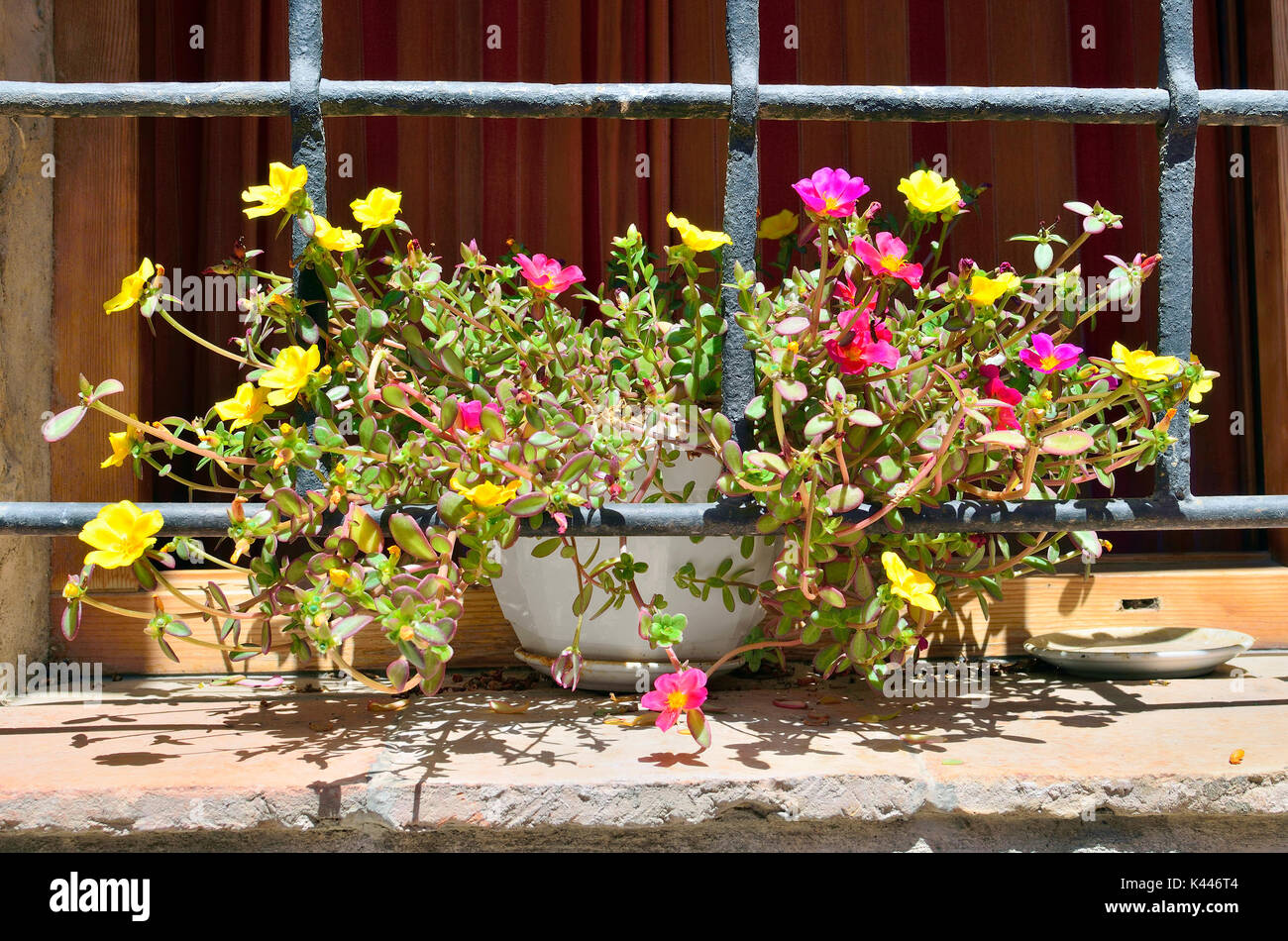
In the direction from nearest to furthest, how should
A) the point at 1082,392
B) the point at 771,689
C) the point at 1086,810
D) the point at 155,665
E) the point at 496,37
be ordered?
the point at 1086,810 → the point at 1082,392 → the point at 771,689 → the point at 155,665 → the point at 496,37

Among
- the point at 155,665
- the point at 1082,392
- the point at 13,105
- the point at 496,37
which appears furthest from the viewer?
the point at 496,37

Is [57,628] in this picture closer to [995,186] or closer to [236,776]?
[236,776]

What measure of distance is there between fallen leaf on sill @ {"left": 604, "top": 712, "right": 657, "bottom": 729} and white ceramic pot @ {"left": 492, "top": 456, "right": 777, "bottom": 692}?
8cm

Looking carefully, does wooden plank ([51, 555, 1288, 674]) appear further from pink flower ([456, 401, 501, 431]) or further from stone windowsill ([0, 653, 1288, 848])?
pink flower ([456, 401, 501, 431])

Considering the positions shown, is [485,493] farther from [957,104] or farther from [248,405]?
[957,104]

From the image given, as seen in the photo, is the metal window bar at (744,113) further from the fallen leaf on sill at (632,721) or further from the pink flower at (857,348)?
the fallen leaf on sill at (632,721)

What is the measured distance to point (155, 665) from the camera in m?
1.95

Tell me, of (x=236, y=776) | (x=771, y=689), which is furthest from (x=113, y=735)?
(x=771, y=689)

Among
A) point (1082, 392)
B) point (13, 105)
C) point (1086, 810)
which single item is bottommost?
point (1086, 810)

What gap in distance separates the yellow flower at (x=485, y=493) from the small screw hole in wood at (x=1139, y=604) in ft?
4.63

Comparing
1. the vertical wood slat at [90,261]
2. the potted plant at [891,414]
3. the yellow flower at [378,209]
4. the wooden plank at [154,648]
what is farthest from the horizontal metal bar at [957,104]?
the vertical wood slat at [90,261]

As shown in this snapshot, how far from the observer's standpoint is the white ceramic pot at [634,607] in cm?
160

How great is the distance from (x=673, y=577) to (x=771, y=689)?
37 cm

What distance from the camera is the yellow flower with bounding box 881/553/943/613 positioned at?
1.26m
